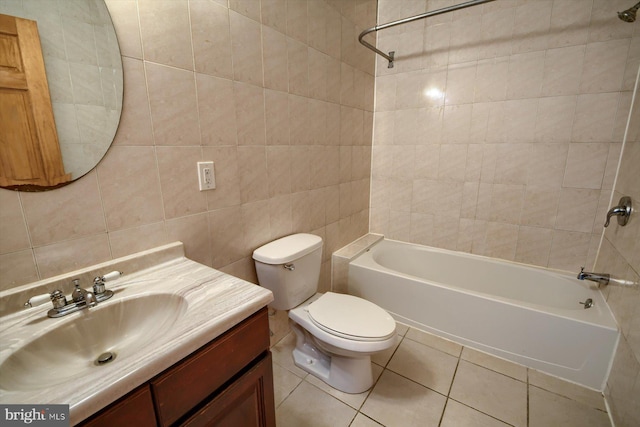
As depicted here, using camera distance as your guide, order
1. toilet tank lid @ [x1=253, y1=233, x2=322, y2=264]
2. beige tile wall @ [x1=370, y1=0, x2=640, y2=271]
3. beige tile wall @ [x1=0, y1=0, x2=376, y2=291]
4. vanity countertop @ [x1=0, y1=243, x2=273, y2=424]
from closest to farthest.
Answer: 1. vanity countertop @ [x1=0, y1=243, x2=273, y2=424]
2. beige tile wall @ [x1=0, y1=0, x2=376, y2=291]
3. toilet tank lid @ [x1=253, y1=233, x2=322, y2=264]
4. beige tile wall @ [x1=370, y1=0, x2=640, y2=271]

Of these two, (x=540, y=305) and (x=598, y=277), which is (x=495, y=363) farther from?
(x=598, y=277)

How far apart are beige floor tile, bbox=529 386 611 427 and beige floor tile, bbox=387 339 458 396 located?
1.22 feet

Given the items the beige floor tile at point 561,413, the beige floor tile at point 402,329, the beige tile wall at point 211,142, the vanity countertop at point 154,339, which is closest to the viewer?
the vanity countertop at point 154,339

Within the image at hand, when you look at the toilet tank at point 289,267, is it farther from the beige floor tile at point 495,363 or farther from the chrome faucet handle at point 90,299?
the beige floor tile at point 495,363

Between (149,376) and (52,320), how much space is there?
0.40m

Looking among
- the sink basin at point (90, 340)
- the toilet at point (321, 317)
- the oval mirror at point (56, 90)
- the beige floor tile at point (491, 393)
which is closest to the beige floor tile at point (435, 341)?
the beige floor tile at point (491, 393)

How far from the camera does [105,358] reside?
760mm

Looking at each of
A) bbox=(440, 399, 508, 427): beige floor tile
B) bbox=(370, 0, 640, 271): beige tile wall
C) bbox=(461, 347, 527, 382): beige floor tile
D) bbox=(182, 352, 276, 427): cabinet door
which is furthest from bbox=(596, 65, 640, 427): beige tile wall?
bbox=(182, 352, 276, 427): cabinet door

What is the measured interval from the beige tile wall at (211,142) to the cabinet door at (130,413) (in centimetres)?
55

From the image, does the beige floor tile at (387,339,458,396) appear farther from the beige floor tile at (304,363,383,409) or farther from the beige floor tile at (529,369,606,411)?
the beige floor tile at (529,369,606,411)

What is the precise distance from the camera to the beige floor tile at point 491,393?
51.8 inches

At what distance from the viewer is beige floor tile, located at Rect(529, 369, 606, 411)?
4.50 feet

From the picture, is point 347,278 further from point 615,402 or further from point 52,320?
point 52,320

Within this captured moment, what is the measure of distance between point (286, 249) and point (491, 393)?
4.30 feet
